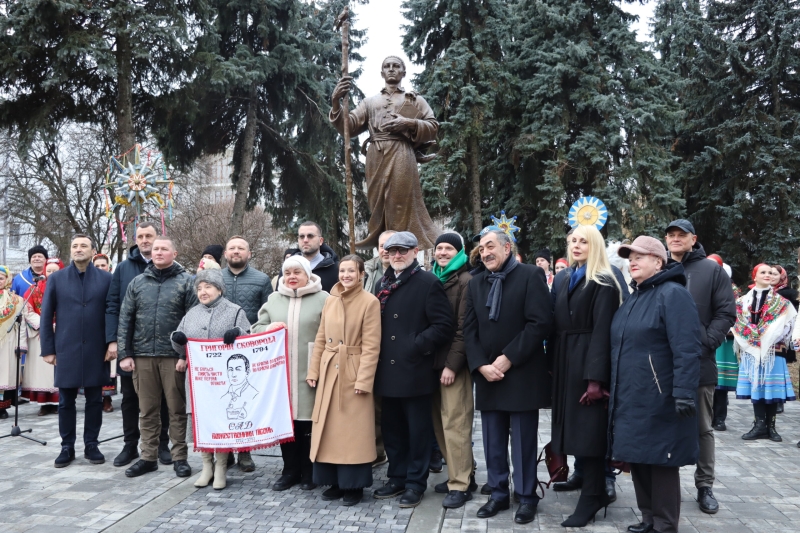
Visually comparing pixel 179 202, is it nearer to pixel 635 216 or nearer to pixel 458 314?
pixel 635 216

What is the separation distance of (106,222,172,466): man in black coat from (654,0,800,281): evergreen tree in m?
19.3

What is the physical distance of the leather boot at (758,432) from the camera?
25.0 ft

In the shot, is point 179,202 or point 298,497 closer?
point 298,497

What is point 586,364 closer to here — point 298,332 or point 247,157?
point 298,332

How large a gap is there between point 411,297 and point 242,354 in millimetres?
1520

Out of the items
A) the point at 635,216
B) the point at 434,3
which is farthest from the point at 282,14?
the point at 635,216

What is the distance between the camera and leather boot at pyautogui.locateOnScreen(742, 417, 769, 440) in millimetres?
7605

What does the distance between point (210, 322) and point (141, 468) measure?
1.55 metres

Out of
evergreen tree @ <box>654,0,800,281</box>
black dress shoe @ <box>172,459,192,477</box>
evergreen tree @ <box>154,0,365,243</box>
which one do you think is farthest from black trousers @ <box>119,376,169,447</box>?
evergreen tree @ <box>654,0,800,281</box>

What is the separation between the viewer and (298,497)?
5266 millimetres

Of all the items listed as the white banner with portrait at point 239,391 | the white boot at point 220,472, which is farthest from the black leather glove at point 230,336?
the white boot at point 220,472

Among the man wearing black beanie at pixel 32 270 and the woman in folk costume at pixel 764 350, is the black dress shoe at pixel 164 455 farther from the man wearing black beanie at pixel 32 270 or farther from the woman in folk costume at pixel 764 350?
the woman in folk costume at pixel 764 350

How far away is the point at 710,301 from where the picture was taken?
5145mm

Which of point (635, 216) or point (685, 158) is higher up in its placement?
point (685, 158)
